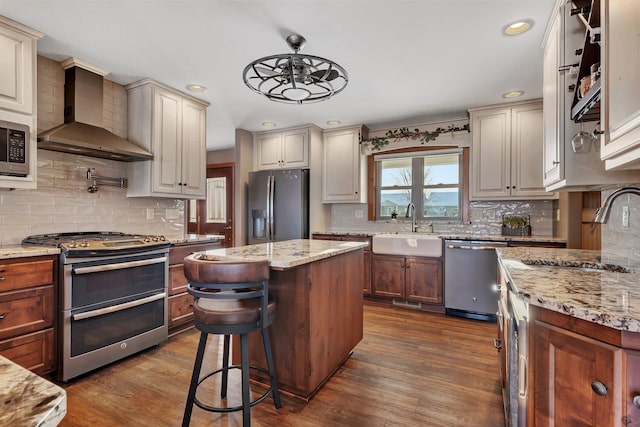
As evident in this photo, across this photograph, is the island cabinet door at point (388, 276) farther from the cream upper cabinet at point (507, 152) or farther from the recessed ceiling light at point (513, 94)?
the recessed ceiling light at point (513, 94)

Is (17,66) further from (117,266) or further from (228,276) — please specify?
(228,276)

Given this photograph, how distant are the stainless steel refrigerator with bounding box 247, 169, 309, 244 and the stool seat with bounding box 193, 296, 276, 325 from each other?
8.57 ft

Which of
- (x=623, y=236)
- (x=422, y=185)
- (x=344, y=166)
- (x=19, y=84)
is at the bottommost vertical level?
(x=623, y=236)

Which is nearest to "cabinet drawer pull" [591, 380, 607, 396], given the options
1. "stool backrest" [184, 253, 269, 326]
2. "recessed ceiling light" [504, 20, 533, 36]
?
"stool backrest" [184, 253, 269, 326]

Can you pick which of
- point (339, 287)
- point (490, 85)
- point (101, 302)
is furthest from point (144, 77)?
point (490, 85)

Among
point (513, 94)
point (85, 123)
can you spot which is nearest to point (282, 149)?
point (85, 123)

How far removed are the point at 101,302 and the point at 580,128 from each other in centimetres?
317

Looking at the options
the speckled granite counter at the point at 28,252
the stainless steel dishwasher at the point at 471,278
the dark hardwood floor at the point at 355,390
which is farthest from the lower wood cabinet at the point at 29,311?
the stainless steel dishwasher at the point at 471,278

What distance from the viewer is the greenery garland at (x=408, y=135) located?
395 centimetres

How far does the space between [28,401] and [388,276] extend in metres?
3.67

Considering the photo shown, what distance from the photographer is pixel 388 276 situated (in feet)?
12.7

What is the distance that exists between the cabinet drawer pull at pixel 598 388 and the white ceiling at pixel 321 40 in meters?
2.05

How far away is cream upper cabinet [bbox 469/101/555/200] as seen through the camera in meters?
3.41

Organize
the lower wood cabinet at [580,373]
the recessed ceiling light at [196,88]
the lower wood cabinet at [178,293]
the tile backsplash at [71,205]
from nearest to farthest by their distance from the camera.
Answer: the lower wood cabinet at [580,373]
the tile backsplash at [71,205]
the lower wood cabinet at [178,293]
the recessed ceiling light at [196,88]
